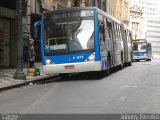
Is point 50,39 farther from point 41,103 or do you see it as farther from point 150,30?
point 150,30

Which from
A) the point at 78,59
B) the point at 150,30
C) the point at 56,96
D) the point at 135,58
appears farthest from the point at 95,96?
the point at 150,30

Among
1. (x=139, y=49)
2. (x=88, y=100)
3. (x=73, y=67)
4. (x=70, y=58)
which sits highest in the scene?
(x=139, y=49)

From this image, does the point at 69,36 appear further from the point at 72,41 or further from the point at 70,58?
the point at 70,58

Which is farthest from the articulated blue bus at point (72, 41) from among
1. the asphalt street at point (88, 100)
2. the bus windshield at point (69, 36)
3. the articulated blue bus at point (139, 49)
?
the articulated blue bus at point (139, 49)

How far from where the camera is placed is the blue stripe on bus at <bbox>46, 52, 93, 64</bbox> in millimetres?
19359

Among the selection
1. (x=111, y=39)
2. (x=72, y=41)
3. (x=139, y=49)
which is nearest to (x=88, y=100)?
(x=72, y=41)

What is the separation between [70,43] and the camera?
63.8ft

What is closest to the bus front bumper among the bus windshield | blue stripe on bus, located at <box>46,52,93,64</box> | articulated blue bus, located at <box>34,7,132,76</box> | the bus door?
articulated blue bus, located at <box>34,7,132,76</box>

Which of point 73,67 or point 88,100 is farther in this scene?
point 73,67

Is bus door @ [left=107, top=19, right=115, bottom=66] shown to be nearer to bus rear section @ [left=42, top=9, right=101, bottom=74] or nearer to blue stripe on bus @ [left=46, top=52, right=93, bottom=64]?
bus rear section @ [left=42, top=9, right=101, bottom=74]

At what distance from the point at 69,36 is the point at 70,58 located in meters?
0.93

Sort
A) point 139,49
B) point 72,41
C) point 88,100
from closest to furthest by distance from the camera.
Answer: point 88,100, point 72,41, point 139,49

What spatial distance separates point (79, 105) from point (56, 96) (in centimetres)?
230

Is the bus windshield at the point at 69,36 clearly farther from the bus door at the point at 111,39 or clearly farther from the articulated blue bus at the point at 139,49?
the articulated blue bus at the point at 139,49
